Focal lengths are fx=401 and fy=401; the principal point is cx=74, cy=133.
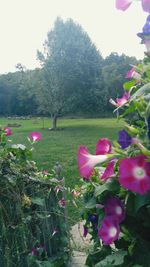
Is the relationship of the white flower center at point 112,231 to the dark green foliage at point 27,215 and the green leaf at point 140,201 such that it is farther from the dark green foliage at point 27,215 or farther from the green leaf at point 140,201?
the dark green foliage at point 27,215

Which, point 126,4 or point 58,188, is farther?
point 58,188

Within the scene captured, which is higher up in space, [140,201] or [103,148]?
[103,148]

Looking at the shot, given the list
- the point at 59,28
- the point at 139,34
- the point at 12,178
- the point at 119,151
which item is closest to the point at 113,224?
the point at 119,151

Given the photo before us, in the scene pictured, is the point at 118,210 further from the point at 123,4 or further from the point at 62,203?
the point at 62,203

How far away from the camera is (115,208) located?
0.99 meters

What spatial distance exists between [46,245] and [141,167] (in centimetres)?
212

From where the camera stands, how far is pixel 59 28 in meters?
29.2

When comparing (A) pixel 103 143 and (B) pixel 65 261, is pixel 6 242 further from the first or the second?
(A) pixel 103 143

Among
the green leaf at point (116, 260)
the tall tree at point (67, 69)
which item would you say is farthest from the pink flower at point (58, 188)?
the tall tree at point (67, 69)

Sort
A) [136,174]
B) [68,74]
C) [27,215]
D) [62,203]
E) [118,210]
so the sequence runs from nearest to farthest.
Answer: [136,174]
[118,210]
[27,215]
[62,203]
[68,74]

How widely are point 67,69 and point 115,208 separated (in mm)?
27447

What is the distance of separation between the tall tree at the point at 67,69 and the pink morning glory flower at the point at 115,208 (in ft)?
86.9

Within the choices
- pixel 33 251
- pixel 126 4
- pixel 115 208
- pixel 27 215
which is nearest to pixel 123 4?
pixel 126 4

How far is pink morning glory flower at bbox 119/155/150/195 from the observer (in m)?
0.85
